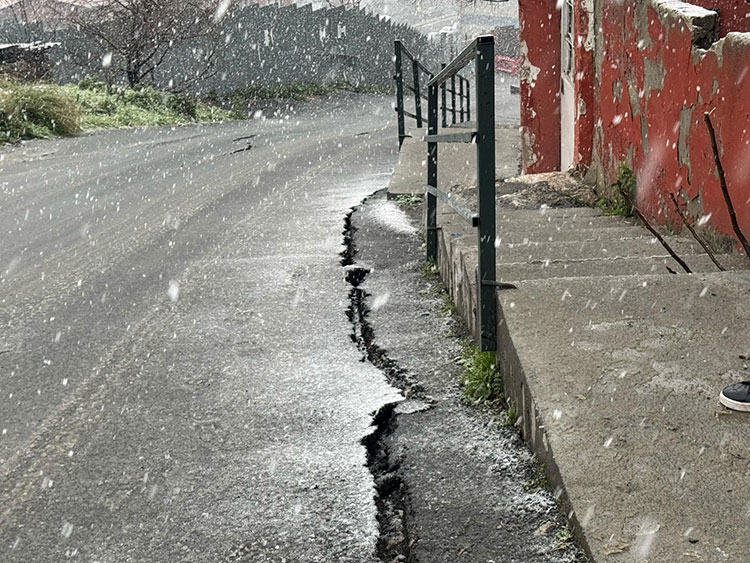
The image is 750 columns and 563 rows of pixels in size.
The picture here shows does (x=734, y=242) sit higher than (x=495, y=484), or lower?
higher

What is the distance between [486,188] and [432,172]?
1840 mm

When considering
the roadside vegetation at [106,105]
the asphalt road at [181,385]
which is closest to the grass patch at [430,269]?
the asphalt road at [181,385]

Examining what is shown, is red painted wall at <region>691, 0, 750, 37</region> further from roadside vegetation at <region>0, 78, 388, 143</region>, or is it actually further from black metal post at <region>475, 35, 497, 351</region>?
roadside vegetation at <region>0, 78, 388, 143</region>

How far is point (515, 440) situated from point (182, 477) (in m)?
1.00

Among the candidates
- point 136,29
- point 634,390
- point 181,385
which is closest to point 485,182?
point 634,390

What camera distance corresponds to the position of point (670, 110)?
14.6 feet

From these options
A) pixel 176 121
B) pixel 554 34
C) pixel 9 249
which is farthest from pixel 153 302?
pixel 176 121

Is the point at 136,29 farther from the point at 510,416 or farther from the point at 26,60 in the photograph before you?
the point at 510,416

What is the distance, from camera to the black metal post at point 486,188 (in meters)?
2.98

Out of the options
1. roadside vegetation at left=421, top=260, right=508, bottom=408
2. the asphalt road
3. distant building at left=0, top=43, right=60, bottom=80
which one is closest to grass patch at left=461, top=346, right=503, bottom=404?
roadside vegetation at left=421, top=260, right=508, bottom=408

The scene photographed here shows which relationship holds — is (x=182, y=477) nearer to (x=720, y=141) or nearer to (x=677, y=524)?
(x=677, y=524)

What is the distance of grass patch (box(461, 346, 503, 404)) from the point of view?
10.5ft

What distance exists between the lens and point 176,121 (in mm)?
18062

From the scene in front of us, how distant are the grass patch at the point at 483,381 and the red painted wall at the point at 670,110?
1175 mm
